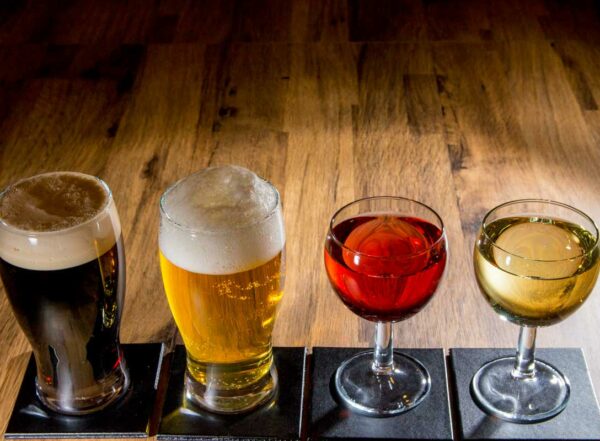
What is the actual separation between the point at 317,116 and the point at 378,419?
724 millimetres

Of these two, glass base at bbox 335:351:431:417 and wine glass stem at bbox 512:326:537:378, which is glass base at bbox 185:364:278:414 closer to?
glass base at bbox 335:351:431:417

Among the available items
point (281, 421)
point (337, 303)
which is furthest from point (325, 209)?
point (281, 421)

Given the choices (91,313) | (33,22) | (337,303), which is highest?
(91,313)

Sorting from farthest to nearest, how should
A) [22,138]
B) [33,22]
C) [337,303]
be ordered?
1. [33,22]
2. [22,138]
3. [337,303]

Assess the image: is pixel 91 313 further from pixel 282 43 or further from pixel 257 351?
pixel 282 43

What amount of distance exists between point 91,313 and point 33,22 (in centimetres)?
122

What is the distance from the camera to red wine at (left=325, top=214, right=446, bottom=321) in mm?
801

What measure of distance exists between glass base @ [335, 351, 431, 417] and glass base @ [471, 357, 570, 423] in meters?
0.06

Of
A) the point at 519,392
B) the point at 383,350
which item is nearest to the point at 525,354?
the point at 519,392

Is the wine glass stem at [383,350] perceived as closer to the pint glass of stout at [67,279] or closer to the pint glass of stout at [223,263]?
the pint glass of stout at [223,263]

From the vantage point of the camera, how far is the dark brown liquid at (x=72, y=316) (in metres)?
0.84

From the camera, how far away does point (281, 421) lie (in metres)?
0.90

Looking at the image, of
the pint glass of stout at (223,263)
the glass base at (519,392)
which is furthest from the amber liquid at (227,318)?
the glass base at (519,392)

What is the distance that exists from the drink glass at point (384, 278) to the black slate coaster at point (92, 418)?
0.66 feet
